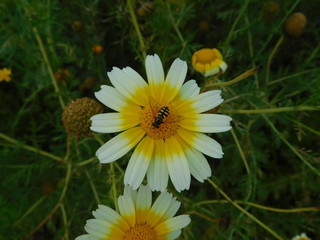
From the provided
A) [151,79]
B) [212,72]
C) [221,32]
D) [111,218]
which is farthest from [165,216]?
[221,32]

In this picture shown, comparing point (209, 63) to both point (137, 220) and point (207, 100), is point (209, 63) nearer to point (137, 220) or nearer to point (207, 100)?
point (207, 100)

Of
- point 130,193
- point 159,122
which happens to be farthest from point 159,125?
point 130,193

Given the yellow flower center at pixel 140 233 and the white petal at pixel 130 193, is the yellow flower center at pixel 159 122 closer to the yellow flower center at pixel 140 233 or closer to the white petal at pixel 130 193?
the white petal at pixel 130 193

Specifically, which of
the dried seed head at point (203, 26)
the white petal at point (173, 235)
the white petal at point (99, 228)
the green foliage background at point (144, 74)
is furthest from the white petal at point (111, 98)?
the dried seed head at point (203, 26)

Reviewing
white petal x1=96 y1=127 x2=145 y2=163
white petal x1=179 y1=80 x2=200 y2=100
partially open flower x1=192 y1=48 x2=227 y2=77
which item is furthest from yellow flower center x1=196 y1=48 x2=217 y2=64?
white petal x1=96 y1=127 x2=145 y2=163

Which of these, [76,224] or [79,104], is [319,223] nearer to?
[76,224]

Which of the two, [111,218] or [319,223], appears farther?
[319,223]
